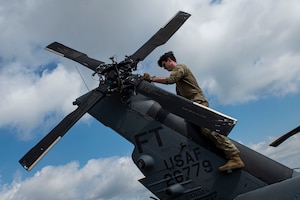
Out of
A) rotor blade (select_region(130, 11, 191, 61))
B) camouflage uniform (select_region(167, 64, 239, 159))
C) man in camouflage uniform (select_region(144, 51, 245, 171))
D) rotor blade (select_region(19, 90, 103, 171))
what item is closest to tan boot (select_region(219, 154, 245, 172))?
man in camouflage uniform (select_region(144, 51, 245, 171))

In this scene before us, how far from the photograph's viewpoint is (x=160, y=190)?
8.04 metres

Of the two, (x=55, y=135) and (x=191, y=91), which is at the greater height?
(x=191, y=91)

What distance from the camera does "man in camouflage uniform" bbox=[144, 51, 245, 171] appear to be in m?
7.60

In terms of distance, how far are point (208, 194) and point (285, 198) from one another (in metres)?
1.80

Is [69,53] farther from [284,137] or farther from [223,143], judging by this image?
[284,137]

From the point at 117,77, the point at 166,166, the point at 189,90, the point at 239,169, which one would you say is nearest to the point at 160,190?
the point at 166,166

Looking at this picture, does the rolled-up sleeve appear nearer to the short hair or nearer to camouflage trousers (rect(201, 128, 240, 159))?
the short hair

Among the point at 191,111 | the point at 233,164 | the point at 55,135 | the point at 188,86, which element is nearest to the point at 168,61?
the point at 188,86

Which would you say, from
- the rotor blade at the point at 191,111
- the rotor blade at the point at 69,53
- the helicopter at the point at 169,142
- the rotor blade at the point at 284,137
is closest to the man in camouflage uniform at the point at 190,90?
the helicopter at the point at 169,142

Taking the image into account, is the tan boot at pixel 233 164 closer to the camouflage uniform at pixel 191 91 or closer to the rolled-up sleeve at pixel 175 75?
the camouflage uniform at pixel 191 91

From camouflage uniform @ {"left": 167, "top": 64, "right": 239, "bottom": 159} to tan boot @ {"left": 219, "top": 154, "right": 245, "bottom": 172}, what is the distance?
0.34ft

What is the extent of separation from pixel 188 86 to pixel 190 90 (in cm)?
11

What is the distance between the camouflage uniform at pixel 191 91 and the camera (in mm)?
7691

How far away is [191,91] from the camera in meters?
8.36
